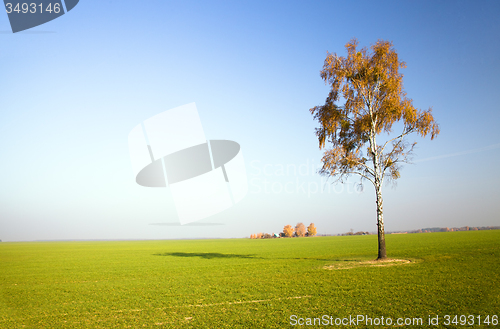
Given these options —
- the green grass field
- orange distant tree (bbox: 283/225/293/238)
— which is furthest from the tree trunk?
orange distant tree (bbox: 283/225/293/238)

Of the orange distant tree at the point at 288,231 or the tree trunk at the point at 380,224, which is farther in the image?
the orange distant tree at the point at 288,231

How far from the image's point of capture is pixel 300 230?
180 m

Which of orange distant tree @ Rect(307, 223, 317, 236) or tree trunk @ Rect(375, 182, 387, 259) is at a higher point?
tree trunk @ Rect(375, 182, 387, 259)

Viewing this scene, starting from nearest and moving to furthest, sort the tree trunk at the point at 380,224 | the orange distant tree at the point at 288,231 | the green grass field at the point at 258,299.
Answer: the green grass field at the point at 258,299
the tree trunk at the point at 380,224
the orange distant tree at the point at 288,231

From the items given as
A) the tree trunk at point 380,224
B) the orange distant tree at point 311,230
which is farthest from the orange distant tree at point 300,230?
the tree trunk at point 380,224

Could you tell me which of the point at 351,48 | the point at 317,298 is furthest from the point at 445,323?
the point at 351,48

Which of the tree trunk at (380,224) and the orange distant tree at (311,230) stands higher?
the tree trunk at (380,224)

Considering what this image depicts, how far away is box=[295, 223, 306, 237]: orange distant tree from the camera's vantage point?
180000 mm

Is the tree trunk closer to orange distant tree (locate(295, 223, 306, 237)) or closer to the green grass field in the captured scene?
the green grass field

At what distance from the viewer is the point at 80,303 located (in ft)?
37.4

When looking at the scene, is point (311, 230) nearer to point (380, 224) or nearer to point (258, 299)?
point (380, 224)

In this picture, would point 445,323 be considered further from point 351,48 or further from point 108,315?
point 351,48

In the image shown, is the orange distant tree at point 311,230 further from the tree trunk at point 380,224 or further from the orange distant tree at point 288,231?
the tree trunk at point 380,224

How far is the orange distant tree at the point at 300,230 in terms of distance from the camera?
591ft
